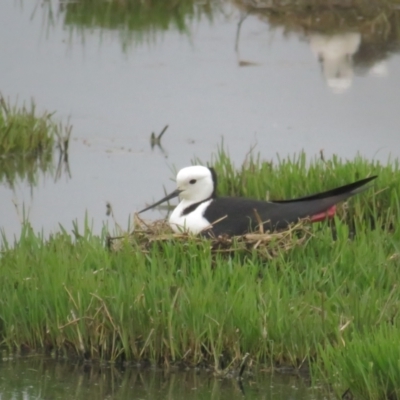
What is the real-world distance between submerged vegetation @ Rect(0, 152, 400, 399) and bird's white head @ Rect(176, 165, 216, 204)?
60 cm

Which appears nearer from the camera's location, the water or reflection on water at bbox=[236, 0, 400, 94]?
the water

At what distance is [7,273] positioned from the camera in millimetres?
6012

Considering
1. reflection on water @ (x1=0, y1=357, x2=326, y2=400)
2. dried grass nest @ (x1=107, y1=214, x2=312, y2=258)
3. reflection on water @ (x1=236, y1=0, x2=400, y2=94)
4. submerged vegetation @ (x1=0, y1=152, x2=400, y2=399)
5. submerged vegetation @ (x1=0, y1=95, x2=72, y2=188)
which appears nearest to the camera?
reflection on water @ (x1=0, y1=357, x2=326, y2=400)

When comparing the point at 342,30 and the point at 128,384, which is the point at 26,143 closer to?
the point at 128,384

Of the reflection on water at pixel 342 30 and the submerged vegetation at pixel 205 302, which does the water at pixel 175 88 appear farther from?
the submerged vegetation at pixel 205 302

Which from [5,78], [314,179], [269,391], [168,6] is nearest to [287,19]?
[168,6]

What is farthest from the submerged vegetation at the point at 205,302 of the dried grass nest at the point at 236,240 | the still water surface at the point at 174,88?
the still water surface at the point at 174,88

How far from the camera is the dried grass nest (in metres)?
6.20

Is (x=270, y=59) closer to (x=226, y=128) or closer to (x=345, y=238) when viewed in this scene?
(x=226, y=128)

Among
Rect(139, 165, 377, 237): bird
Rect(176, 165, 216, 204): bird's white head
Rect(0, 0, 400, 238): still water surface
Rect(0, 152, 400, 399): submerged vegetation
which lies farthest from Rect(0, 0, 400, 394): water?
Rect(0, 152, 400, 399): submerged vegetation

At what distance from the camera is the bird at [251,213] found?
21.2 feet

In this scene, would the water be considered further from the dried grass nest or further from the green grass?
the dried grass nest

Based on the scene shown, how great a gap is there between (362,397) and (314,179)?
2.92 meters

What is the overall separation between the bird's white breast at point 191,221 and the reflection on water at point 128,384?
111cm
